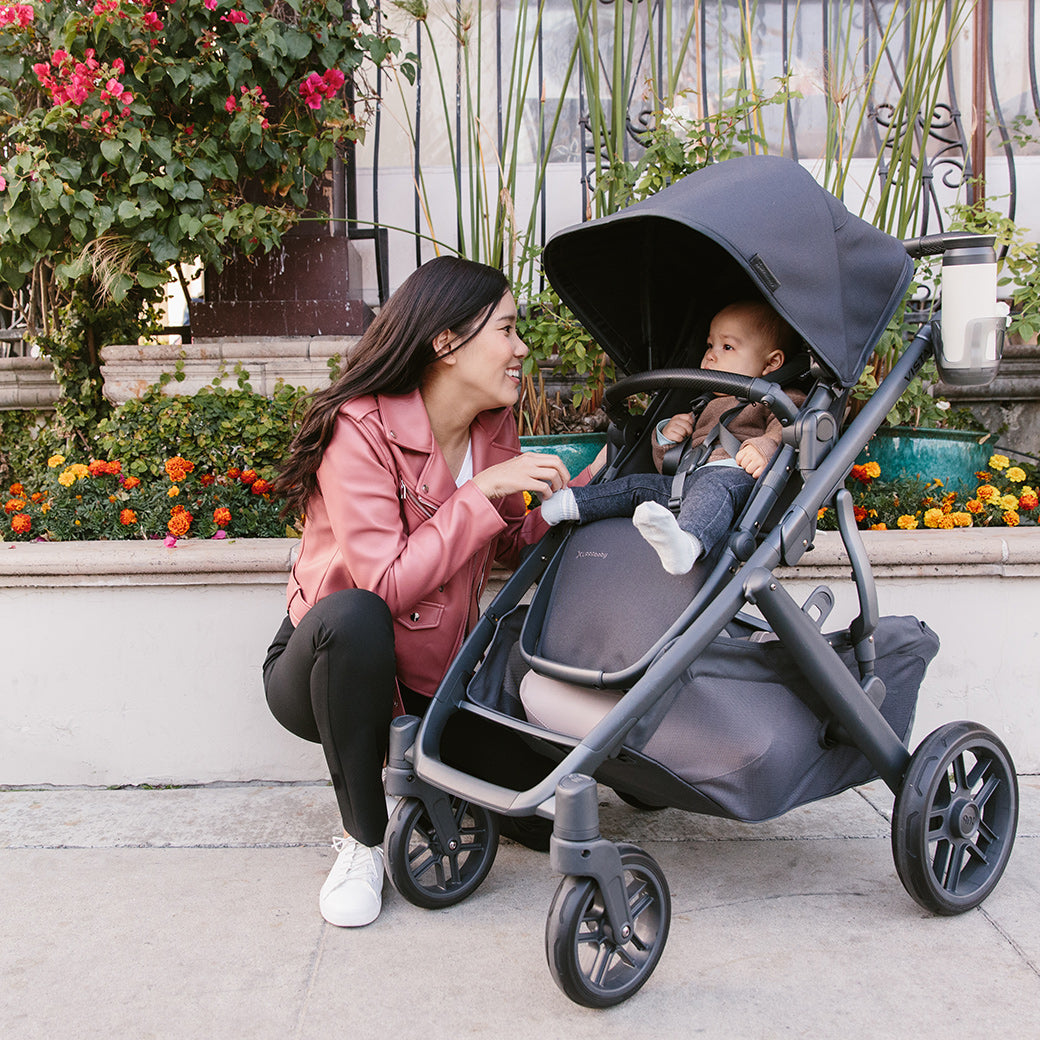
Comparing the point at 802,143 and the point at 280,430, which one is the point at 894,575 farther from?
the point at 802,143

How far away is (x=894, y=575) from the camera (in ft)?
9.62

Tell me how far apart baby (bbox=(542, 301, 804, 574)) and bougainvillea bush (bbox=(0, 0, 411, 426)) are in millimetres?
1872

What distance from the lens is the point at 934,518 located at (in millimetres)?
3178

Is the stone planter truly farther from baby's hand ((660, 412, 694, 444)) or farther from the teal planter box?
baby's hand ((660, 412, 694, 444))

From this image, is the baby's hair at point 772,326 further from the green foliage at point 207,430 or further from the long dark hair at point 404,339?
the green foliage at point 207,430

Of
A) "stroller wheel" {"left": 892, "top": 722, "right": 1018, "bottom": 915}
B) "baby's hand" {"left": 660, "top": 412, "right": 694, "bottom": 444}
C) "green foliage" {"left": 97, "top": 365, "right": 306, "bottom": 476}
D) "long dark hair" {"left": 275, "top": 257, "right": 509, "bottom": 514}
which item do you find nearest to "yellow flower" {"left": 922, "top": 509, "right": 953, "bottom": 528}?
"stroller wheel" {"left": 892, "top": 722, "right": 1018, "bottom": 915}


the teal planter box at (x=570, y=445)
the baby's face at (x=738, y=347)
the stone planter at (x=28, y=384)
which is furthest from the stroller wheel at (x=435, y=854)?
the stone planter at (x=28, y=384)

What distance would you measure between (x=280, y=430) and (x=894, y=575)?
Result: 6.68 ft

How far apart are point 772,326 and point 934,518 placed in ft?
4.11

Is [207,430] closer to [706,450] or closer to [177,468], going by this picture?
[177,468]

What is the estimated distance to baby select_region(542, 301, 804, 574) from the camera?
6.09ft

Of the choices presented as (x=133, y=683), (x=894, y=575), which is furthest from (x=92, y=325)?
(x=894, y=575)

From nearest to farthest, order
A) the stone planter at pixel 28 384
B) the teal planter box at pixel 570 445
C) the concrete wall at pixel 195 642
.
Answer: the concrete wall at pixel 195 642 → the teal planter box at pixel 570 445 → the stone planter at pixel 28 384

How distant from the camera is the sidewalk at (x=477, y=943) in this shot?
1.84m
